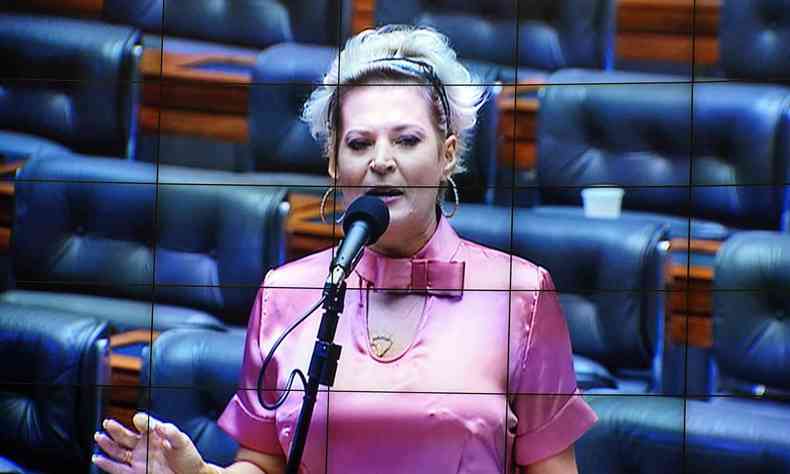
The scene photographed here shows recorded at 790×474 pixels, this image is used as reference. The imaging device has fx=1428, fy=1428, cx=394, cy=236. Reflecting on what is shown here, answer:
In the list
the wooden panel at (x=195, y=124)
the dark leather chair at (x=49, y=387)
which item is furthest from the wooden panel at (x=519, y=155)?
the dark leather chair at (x=49, y=387)

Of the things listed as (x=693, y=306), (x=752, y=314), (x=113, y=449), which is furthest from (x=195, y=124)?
(x=752, y=314)

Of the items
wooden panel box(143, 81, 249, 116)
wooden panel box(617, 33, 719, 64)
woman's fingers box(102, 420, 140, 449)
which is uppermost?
wooden panel box(617, 33, 719, 64)

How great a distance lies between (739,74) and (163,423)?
122 cm

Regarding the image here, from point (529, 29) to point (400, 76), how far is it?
10.8 inches

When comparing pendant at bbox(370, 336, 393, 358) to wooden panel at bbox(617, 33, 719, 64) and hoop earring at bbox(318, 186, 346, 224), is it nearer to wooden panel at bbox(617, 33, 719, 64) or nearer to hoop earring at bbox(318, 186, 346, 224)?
hoop earring at bbox(318, 186, 346, 224)

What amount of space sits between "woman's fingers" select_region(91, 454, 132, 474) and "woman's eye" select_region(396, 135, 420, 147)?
0.81 meters

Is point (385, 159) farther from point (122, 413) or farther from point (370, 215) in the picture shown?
point (122, 413)

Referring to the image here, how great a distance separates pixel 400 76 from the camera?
260cm

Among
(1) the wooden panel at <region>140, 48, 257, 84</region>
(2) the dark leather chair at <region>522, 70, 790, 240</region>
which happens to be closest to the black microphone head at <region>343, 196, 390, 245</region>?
(2) the dark leather chair at <region>522, 70, 790, 240</region>

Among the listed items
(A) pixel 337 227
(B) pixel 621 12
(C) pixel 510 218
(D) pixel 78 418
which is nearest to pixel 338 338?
(A) pixel 337 227

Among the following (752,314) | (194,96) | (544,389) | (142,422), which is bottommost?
(142,422)

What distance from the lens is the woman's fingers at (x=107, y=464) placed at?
8.92 feet

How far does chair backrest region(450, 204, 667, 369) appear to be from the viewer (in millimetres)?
2596

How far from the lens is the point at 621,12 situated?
2.66 meters
